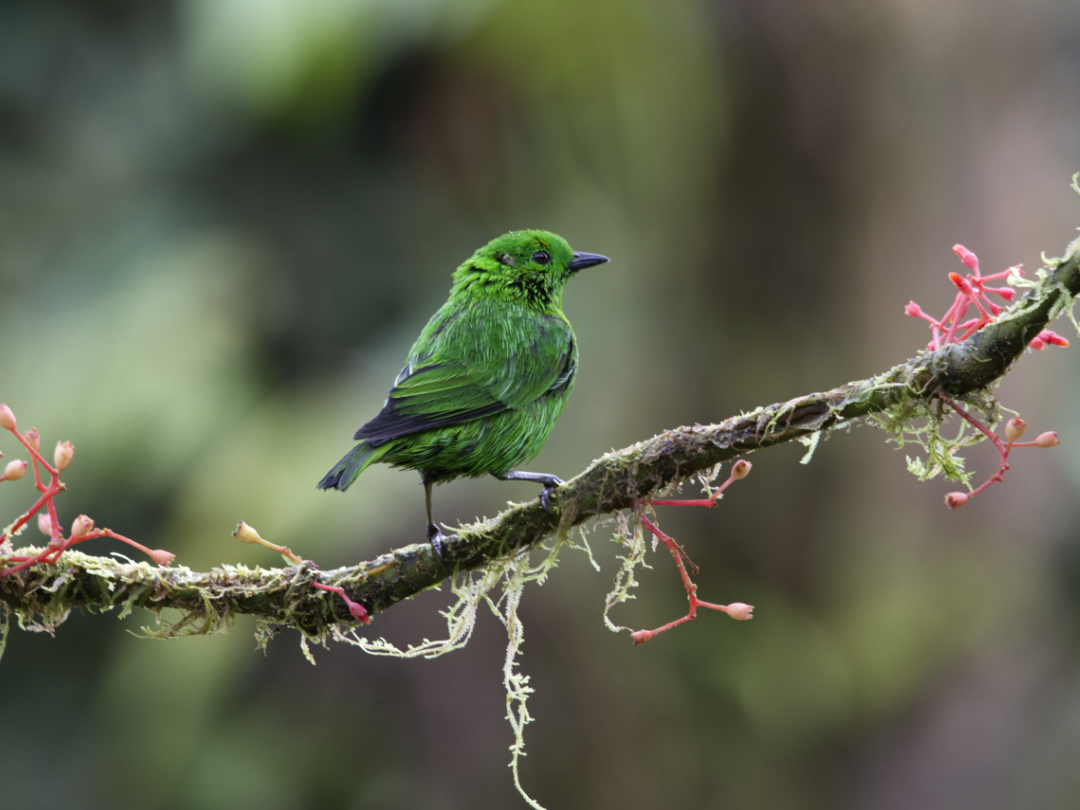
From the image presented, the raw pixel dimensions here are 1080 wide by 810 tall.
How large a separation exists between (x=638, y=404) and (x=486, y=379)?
4.39m

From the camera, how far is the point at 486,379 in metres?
3.17

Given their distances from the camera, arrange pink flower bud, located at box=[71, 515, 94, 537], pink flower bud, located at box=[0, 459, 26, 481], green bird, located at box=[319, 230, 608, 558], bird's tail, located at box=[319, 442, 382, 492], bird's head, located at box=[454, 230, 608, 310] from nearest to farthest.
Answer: pink flower bud, located at box=[0, 459, 26, 481]
pink flower bud, located at box=[71, 515, 94, 537]
bird's tail, located at box=[319, 442, 382, 492]
green bird, located at box=[319, 230, 608, 558]
bird's head, located at box=[454, 230, 608, 310]

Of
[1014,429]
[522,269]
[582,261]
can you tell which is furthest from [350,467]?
[1014,429]

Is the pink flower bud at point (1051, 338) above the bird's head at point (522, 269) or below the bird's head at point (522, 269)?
below

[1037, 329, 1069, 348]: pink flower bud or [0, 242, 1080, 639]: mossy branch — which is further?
[0, 242, 1080, 639]: mossy branch

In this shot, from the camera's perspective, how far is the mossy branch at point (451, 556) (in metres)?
2.04

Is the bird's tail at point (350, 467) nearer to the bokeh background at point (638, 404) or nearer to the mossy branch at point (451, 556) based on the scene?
the mossy branch at point (451, 556)

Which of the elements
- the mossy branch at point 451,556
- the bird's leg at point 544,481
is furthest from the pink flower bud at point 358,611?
the bird's leg at point 544,481

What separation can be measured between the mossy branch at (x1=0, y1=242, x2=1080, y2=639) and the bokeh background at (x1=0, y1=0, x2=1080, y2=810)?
4744 millimetres

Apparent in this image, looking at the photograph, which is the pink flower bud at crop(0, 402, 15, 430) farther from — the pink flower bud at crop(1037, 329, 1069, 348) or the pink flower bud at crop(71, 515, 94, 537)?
the pink flower bud at crop(1037, 329, 1069, 348)

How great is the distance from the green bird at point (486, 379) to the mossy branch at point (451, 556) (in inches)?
7.2

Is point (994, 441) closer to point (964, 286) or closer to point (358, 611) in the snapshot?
point (964, 286)

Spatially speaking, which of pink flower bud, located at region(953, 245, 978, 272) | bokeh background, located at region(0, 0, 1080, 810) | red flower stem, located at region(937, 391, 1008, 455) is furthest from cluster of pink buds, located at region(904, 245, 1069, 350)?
bokeh background, located at region(0, 0, 1080, 810)

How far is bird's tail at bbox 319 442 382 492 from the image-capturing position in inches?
103
